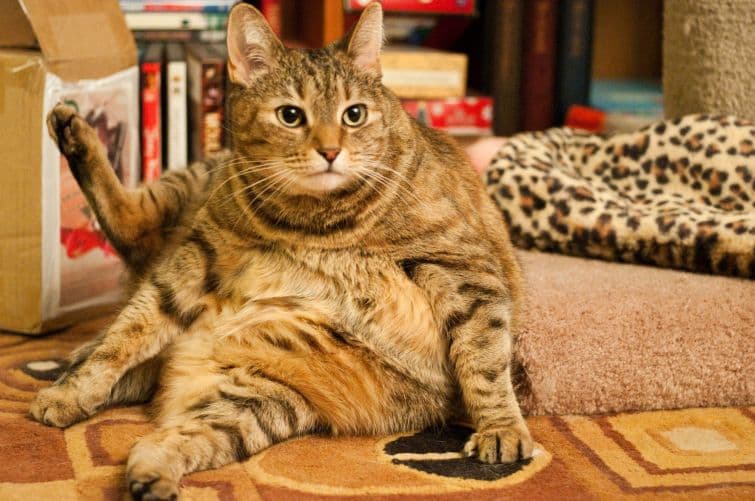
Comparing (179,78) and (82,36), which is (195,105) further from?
(82,36)

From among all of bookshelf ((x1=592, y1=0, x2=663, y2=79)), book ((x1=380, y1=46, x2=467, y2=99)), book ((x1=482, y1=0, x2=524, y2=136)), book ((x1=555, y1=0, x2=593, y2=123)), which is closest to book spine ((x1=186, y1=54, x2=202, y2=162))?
book ((x1=380, y1=46, x2=467, y2=99))

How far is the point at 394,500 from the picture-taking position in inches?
43.3

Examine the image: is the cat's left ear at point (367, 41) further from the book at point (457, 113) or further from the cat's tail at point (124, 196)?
the book at point (457, 113)

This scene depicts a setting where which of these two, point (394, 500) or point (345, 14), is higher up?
point (345, 14)

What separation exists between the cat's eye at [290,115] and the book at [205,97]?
2.71 feet

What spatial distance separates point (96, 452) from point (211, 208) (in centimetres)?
42

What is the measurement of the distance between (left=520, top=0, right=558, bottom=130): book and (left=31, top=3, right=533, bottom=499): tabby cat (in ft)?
4.30

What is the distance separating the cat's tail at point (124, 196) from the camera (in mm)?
1495

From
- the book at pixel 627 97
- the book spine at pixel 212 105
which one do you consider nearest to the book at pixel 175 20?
the book spine at pixel 212 105

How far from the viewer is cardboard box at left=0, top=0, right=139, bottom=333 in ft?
5.28

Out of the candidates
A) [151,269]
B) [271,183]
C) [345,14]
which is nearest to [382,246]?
[271,183]

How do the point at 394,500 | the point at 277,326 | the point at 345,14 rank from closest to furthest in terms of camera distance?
the point at 394,500 < the point at 277,326 < the point at 345,14

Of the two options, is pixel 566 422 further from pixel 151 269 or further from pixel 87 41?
pixel 87 41

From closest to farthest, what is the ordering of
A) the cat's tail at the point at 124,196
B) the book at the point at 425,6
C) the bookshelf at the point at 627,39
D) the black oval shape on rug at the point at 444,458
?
1. the black oval shape on rug at the point at 444,458
2. the cat's tail at the point at 124,196
3. the book at the point at 425,6
4. the bookshelf at the point at 627,39
